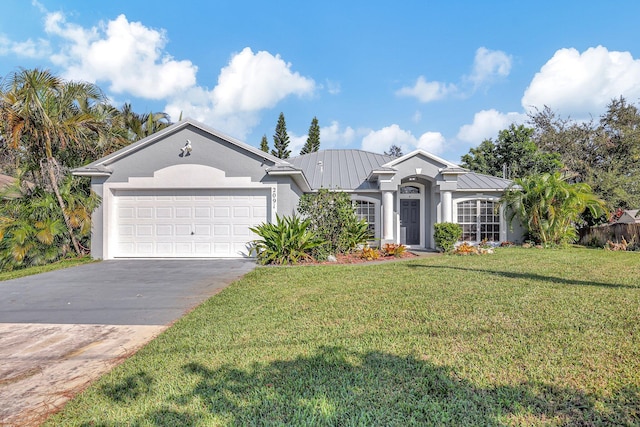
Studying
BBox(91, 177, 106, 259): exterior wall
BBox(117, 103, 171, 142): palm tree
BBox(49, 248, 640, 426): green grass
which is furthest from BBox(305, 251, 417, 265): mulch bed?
BBox(117, 103, 171, 142): palm tree

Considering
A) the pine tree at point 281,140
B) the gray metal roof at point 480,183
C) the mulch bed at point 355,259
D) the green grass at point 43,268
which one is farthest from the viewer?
the pine tree at point 281,140

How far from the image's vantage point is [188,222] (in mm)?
11438

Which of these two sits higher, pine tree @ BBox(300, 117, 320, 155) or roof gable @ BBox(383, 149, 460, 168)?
pine tree @ BBox(300, 117, 320, 155)

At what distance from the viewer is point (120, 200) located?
37.8 ft

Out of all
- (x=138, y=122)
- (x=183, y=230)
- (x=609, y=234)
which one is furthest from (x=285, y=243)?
(x=138, y=122)

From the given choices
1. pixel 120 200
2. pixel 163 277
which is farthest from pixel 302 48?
pixel 163 277

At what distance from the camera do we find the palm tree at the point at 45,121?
10.1m

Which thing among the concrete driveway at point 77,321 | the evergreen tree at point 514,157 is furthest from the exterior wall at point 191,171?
the evergreen tree at point 514,157

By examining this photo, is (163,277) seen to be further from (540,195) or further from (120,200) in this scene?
(540,195)

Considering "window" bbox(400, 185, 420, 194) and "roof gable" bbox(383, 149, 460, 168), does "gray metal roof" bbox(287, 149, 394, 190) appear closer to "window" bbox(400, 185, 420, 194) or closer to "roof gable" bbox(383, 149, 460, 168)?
"roof gable" bbox(383, 149, 460, 168)

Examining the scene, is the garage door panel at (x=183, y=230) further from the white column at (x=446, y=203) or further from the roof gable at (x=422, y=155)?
the white column at (x=446, y=203)

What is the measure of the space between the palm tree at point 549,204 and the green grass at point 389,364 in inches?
330

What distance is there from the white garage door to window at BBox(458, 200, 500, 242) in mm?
9478

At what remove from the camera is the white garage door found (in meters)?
11.4
